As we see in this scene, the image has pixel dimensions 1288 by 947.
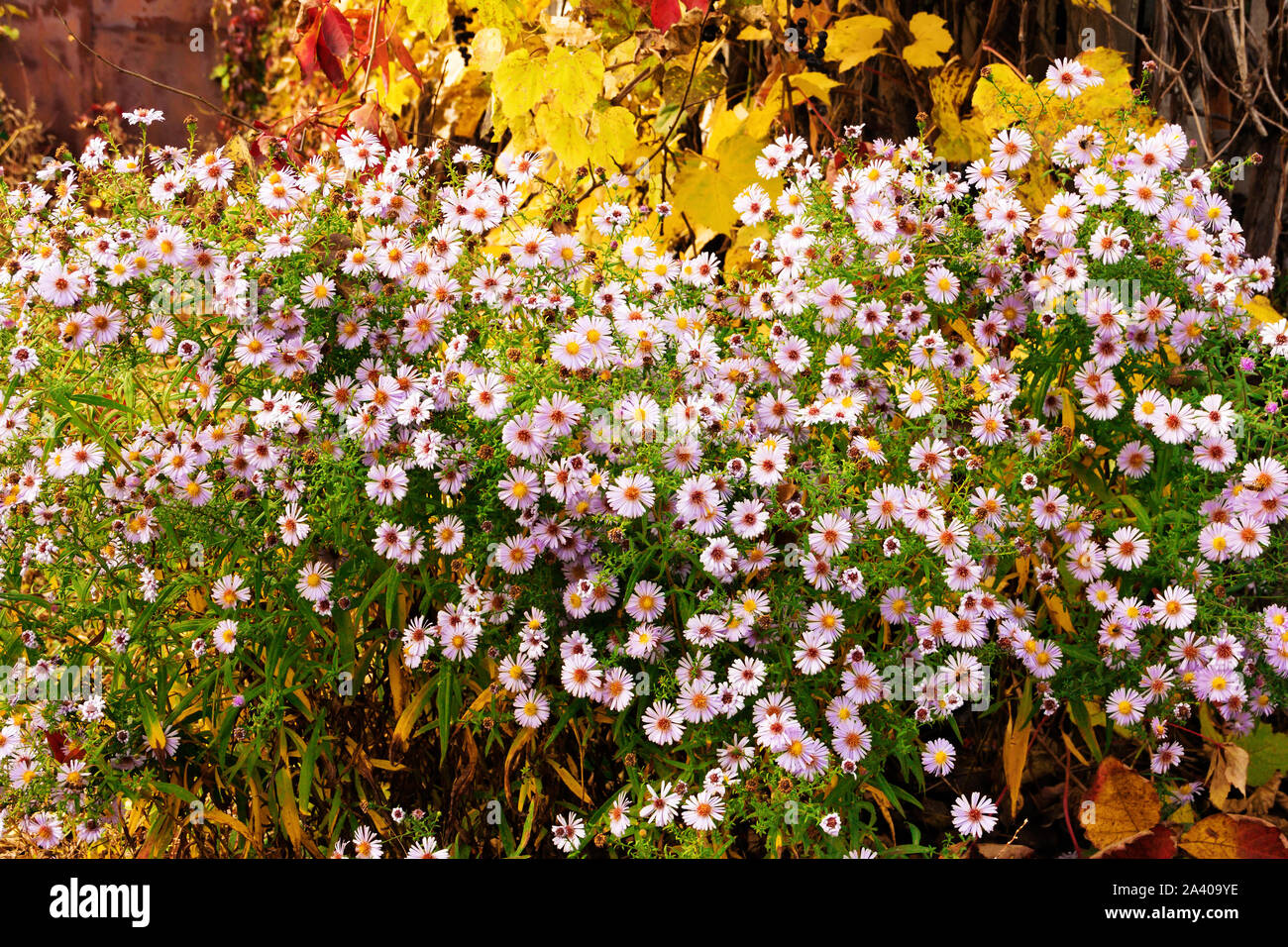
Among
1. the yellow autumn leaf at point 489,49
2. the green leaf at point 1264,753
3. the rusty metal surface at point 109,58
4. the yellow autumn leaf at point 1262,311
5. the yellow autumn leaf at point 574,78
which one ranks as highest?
the rusty metal surface at point 109,58

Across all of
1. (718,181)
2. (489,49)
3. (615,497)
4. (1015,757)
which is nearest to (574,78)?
(489,49)

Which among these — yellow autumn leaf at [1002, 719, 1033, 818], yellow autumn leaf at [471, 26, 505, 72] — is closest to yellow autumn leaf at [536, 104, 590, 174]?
yellow autumn leaf at [471, 26, 505, 72]

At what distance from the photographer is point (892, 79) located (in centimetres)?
291

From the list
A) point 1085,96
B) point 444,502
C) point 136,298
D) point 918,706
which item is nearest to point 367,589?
point 444,502

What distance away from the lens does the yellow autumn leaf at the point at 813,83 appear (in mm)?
2781

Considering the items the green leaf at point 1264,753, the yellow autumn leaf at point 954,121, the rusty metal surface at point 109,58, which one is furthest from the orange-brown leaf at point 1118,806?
the rusty metal surface at point 109,58

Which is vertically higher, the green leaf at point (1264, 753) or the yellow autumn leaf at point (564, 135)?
the yellow autumn leaf at point (564, 135)

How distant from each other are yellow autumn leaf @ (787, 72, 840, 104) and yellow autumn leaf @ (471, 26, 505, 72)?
2.24 feet

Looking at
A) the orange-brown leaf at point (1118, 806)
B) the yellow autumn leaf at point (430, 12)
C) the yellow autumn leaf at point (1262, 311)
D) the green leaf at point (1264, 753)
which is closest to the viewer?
the orange-brown leaf at point (1118, 806)

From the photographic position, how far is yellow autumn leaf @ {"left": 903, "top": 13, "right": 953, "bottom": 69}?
278cm

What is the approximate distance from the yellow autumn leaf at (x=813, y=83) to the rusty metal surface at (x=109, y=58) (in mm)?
4102

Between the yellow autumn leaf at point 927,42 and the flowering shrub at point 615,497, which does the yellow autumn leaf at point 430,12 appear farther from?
the yellow autumn leaf at point 927,42

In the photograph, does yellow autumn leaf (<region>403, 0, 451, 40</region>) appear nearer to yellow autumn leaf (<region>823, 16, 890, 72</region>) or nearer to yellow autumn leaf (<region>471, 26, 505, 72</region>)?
yellow autumn leaf (<region>471, 26, 505, 72</region>)
